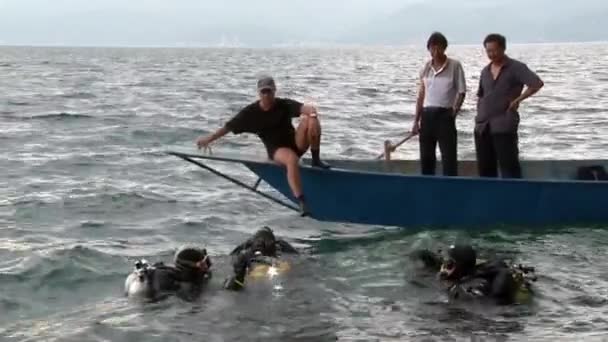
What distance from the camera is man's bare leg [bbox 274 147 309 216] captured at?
1197 centimetres

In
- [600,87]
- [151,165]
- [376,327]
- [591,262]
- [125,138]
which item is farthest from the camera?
[600,87]

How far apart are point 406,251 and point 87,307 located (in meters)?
4.33

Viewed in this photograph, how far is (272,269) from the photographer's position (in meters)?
10.6

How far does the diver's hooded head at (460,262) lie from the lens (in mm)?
9930

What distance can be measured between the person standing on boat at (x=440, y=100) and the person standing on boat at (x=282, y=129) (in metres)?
1.63

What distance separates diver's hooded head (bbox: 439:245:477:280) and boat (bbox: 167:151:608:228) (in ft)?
8.42

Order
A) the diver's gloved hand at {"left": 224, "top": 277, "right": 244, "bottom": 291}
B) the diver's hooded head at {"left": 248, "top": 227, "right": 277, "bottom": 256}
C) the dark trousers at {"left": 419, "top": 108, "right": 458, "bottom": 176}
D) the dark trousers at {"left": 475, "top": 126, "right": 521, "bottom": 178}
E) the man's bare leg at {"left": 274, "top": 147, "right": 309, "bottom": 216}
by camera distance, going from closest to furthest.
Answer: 1. the diver's gloved hand at {"left": 224, "top": 277, "right": 244, "bottom": 291}
2. the diver's hooded head at {"left": 248, "top": 227, "right": 277, "bottom": 256}
3. the man's bare leg at {"left": 274, "top": 147, "right": 309, "bottom": 216}
4. the dark trousers at {"left": 475, "top": 126, "right": 521, "bottom": 178}
5. the dark trousers at {"left": 419, "top": 108, "right": 458, "bottom": 176}

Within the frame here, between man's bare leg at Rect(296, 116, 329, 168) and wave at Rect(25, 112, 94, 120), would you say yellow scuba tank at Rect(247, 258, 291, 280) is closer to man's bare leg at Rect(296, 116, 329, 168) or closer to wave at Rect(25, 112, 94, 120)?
man's bare leg at Rect(296, 116, 329, 168)

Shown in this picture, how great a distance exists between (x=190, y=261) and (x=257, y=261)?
0.79 meters

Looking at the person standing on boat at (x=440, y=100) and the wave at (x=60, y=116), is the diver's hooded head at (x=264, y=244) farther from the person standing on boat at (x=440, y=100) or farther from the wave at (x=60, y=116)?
the wave at (x=60, y=116)

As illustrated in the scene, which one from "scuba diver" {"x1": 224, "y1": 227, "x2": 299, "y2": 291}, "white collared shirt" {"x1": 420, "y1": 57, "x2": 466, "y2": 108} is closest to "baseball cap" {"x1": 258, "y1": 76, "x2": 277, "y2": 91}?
"scuba diver" {"x1": 224, "y1": 227, "x2": 299, "y2": 291}

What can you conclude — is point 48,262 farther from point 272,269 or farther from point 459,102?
point 459,102

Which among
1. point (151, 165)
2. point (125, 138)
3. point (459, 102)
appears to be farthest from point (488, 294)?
point (125, 138)

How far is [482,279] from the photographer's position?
9.84 metres
